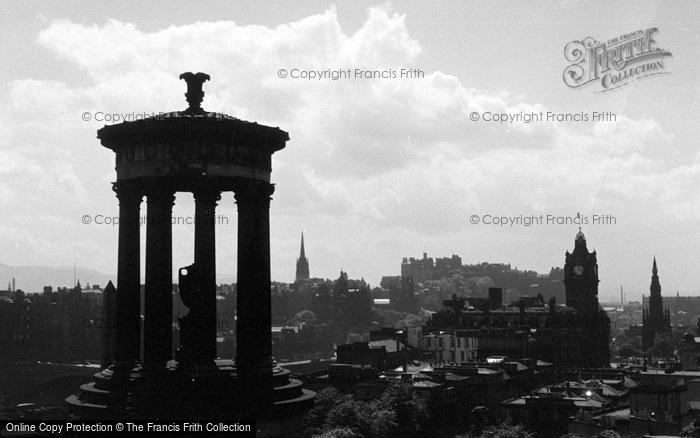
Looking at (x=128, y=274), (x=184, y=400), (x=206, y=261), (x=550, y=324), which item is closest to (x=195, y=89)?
(x=206, y=261)

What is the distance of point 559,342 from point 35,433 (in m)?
114

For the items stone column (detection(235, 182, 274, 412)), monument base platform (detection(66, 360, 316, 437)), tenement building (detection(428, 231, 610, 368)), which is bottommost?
tenement building (detection(428, 231, 610, 368))

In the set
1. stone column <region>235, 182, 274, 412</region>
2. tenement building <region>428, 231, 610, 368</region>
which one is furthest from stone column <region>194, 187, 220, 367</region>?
tenement building <region>428, 231, 610, 368</region>

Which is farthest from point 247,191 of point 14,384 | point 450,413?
point 14,384

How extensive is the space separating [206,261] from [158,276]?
1.24 metres

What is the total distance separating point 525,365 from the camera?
105 m

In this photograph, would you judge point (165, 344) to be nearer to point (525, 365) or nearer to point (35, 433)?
point (35, 433)

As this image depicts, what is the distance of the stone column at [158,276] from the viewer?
2181cm

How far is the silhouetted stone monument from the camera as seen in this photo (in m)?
21.1

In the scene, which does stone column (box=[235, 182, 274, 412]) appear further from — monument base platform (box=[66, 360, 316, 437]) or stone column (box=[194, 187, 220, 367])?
stone column (box=[194, 187, 220, 367])

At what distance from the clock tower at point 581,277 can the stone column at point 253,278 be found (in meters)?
131

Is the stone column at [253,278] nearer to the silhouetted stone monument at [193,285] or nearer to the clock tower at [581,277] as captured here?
the silhouetted stone monument at [193,285]

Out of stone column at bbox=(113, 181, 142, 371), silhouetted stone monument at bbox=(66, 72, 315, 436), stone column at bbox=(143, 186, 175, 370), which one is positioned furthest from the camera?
stone column at bbox=(113, 181, 142, 371)

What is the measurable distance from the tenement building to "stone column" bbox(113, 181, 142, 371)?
329ft
